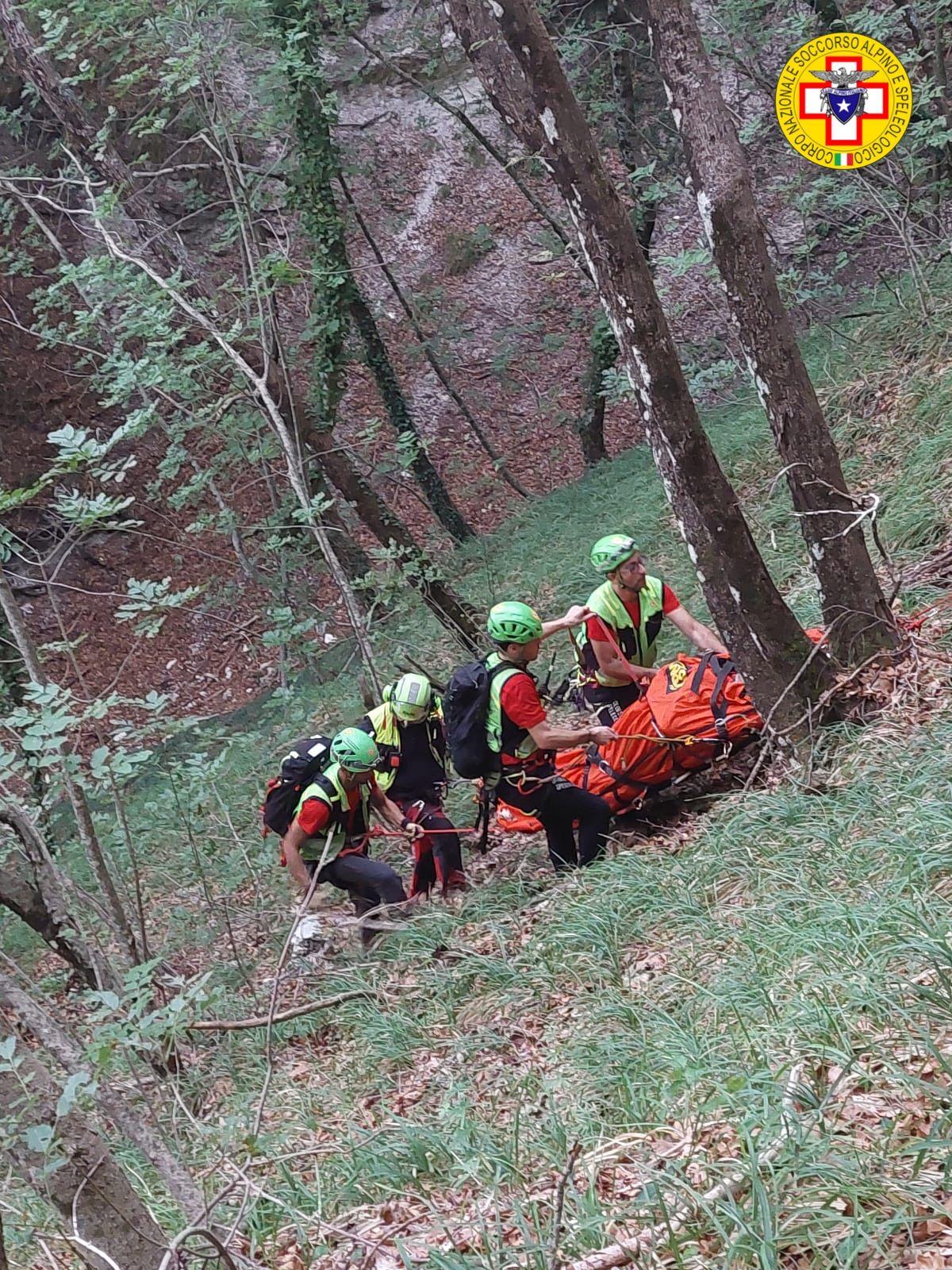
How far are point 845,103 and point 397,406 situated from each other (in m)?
8.82

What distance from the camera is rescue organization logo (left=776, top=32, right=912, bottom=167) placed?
7.85 m

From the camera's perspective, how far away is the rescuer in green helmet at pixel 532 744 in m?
6.31

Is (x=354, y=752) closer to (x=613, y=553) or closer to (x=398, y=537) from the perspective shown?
(x=613, y=553)

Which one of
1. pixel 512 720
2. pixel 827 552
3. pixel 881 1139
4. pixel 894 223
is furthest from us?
pixel 894 223

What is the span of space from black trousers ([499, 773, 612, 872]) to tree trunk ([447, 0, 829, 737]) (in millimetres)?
1257

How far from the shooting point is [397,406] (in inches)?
624

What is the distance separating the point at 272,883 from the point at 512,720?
373cm

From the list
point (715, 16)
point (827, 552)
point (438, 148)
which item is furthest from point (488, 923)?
point (438, 148)

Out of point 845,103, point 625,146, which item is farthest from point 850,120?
point 625,146

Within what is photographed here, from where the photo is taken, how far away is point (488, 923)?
613cm

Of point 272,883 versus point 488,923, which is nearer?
point 488,923

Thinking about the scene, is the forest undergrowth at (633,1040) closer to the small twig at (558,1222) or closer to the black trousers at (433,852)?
the small twig at (558,1222)

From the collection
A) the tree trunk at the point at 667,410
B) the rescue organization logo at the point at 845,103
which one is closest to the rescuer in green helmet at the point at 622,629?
the tree trunk at the point at 667,410

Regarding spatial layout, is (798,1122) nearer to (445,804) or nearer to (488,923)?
(488,923)
